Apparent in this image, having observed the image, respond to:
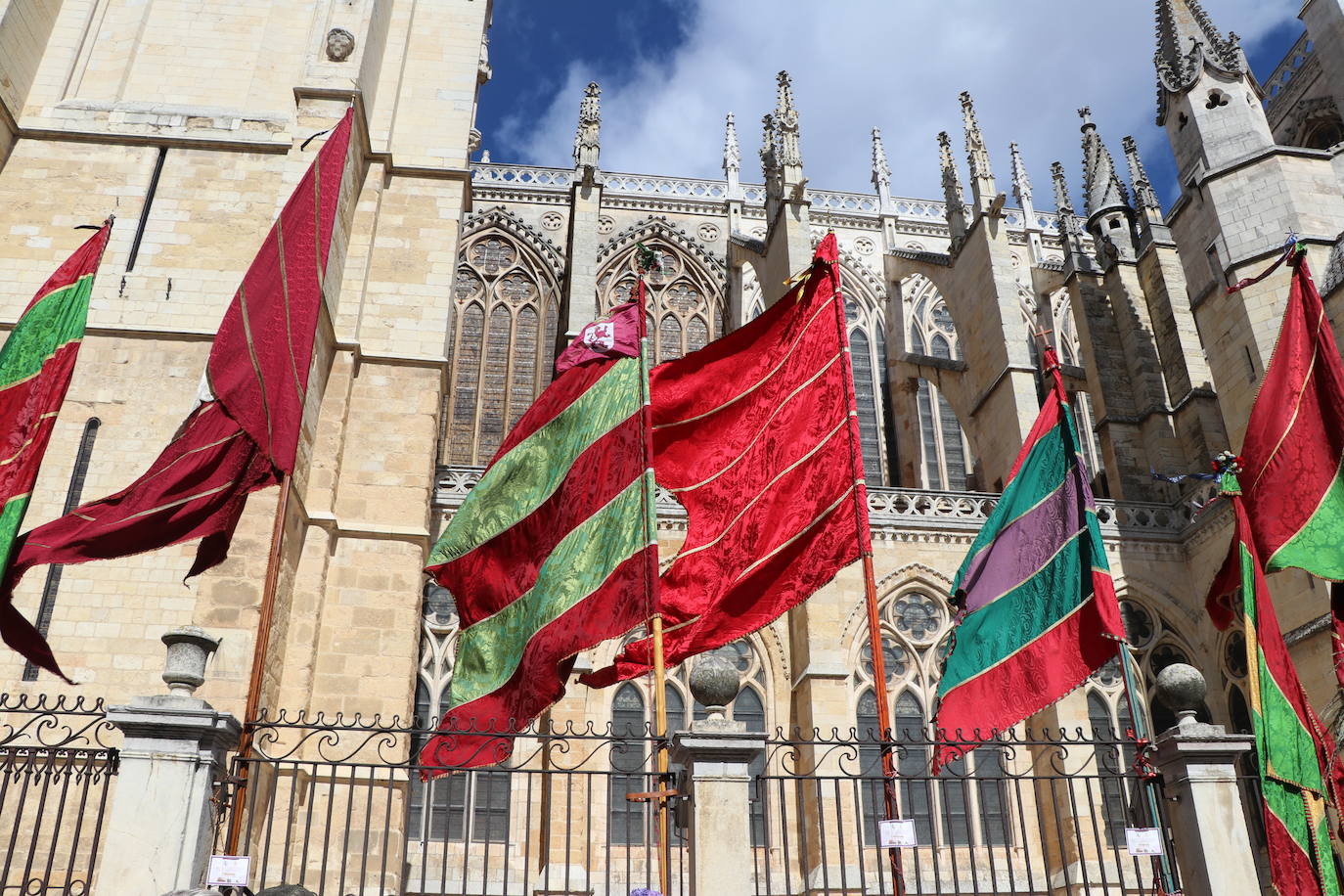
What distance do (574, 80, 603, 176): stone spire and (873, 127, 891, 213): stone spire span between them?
22.3 feet

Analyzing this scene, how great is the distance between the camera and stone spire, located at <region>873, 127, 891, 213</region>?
77.2ft

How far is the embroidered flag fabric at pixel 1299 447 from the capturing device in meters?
7.16

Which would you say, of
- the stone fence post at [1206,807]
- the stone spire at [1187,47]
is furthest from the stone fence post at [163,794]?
the stone spire at [1187,47]

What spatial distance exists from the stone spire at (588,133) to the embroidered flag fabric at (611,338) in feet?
40.8

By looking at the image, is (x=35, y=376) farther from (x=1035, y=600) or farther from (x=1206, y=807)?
(x=1206, y=807)

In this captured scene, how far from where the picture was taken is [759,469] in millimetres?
6973

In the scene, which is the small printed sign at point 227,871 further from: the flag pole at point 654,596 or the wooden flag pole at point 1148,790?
the wooden flag pole at point 1148,790

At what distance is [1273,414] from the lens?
753cm

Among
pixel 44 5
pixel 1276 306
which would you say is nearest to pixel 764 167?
pixel 1276 306

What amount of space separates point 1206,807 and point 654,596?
10.9ft

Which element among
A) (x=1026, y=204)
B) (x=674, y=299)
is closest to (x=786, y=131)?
(x=674, y=299)

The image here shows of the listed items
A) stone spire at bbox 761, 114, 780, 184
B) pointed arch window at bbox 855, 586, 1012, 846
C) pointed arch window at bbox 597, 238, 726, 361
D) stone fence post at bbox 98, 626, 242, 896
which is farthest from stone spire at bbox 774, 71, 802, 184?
stone fence post at bbox 98, 626, 242, 896

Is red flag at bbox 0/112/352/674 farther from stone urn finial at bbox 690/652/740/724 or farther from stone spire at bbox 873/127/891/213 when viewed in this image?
stone spire at bbox 873/127/891/213

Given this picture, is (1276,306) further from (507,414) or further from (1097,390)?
(507,414)
